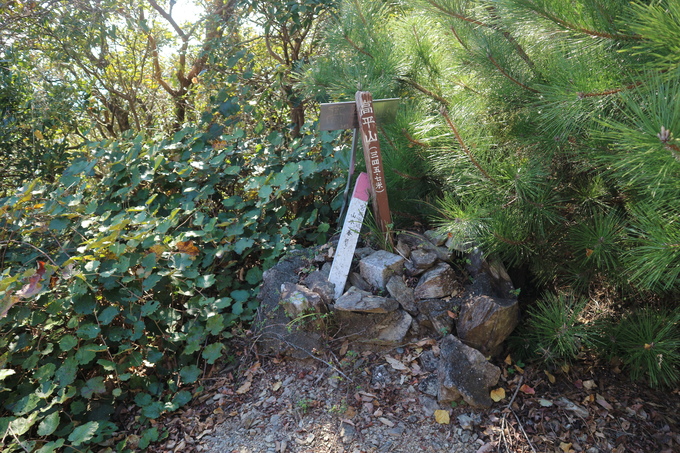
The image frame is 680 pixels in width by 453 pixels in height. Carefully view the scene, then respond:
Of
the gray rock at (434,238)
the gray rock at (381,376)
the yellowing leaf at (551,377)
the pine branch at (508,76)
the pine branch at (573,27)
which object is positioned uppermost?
Answer: the pine branch at (573,27)

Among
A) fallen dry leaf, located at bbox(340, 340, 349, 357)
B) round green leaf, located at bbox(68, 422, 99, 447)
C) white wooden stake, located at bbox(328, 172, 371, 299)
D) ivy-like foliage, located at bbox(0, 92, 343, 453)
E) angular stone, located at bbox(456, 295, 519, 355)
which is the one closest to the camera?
round green leaf, located at bbox(68, 422, 99, 447)

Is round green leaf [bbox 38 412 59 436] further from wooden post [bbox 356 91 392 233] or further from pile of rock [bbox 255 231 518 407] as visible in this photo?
wooden post [bbox 356 91 392 233]

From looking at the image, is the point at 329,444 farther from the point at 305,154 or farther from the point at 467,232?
the point at 305,154

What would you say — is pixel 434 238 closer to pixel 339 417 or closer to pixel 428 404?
pixel 428 404

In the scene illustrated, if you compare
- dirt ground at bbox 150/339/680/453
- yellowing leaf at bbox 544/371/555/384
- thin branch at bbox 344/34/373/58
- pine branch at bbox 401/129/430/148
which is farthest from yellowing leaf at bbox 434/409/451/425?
thin branch at bbox 344/34/373/58

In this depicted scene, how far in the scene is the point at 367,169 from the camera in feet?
7.85

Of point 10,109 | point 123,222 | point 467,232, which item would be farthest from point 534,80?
point 10,109

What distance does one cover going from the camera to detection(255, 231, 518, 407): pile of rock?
2.13 metres

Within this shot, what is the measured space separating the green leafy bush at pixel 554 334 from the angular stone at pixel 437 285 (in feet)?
1.20

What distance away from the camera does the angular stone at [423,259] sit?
240 centimetres

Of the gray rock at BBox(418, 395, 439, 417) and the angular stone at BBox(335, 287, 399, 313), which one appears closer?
the gray rock at BBox(418, 395, 439, 417)

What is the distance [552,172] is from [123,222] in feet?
6.28

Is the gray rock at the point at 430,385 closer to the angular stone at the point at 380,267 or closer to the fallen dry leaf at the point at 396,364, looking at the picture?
the fallen dry leaf at the point at 396,364

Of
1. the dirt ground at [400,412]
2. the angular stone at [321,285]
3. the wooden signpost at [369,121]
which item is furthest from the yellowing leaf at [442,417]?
the wooden signpost at [369,121]
